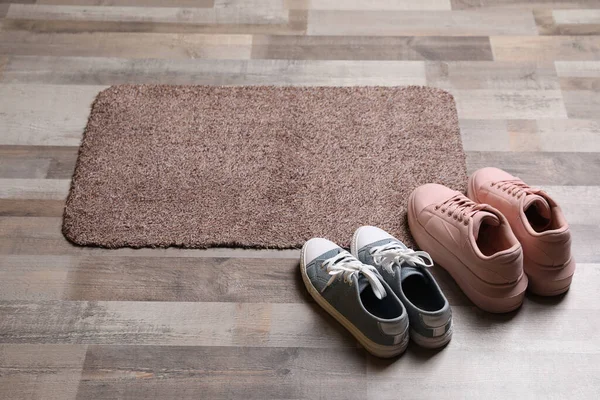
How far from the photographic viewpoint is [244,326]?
1283mm

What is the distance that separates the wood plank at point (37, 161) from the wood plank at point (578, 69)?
1414 millimetres

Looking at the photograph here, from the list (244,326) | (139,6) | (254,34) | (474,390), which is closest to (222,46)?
(254,34)

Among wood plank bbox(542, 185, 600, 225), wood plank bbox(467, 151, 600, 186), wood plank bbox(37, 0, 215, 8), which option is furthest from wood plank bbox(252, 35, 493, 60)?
wood plank bbox(542, 185, 600, 225)

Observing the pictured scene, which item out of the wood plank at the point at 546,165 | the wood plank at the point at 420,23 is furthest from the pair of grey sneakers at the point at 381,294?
the wood plank at the point at 420,23

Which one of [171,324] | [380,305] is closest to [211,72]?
[171,324]

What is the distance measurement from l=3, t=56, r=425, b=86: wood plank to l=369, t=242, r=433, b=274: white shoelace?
0.63m

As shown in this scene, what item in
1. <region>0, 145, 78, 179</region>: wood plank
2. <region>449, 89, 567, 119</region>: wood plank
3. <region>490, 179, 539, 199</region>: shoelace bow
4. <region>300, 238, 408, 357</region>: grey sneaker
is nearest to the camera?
<region>300, 238, 408, 357</region>: grey sneaker

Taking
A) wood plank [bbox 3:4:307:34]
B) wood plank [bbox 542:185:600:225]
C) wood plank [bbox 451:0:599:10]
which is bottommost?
wood plank [bbox 542:185:600:225]

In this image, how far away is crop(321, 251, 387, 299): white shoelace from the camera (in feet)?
4.01

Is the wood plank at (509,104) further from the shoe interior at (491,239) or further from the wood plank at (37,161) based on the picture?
the wood plank at (37,161)

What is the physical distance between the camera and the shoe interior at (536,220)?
1.32 meters

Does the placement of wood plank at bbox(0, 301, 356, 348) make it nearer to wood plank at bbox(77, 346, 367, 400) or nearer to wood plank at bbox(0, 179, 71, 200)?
wood plank at bbox(77, 346, 367, 400)

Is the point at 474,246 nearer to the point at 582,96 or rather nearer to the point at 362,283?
the point at 362,283

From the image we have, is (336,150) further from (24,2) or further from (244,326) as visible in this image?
(24,2)
